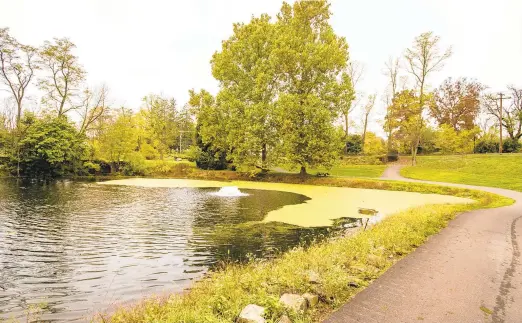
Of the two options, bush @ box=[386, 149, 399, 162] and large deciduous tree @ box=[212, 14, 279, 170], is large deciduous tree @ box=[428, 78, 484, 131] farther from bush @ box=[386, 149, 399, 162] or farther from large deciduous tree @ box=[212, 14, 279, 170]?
large deciduous tree @ box=[212, 14, 279, 170]

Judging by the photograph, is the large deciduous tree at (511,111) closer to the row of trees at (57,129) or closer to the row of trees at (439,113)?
the row of trees at (439,113)

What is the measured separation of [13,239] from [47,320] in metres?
6.71

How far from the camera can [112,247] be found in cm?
953

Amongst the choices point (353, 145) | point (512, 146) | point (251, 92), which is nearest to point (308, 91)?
point (251, 92)

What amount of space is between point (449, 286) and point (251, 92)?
29.4m

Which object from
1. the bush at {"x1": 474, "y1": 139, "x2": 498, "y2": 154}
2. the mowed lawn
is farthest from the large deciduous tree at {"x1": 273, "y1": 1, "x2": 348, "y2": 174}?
the bush at {"x1": 474, "y1": 139, "x2": 498, "y2": 154}

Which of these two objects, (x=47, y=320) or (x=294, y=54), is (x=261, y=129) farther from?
(x=47, y=320)

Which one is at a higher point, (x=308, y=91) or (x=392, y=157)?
(x=308, y=91)

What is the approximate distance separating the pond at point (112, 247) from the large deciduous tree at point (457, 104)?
5480cm

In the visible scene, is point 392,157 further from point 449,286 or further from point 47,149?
point 47,149

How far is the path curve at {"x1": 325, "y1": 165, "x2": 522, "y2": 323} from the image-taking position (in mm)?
4723

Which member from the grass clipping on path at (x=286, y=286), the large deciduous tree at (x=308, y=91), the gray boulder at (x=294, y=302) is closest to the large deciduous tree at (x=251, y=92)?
the large deciduous tree at (x=308, y=91)

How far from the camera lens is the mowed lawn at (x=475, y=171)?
27.4 meters

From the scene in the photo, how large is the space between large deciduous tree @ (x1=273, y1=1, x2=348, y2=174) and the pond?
14.0 meters
